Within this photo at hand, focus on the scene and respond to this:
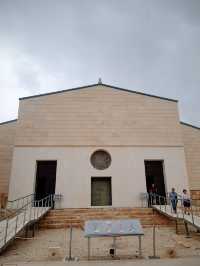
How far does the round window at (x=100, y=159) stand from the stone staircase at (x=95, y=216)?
3378 millimetres

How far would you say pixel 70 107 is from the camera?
15727 mm

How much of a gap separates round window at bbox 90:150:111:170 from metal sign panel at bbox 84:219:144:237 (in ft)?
27.5

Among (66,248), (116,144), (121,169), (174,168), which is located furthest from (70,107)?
(66,248)

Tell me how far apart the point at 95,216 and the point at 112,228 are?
5.51 metres

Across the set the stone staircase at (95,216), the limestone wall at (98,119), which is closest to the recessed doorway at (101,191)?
the limestone wall at (98,119)

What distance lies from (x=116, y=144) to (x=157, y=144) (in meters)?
2.58

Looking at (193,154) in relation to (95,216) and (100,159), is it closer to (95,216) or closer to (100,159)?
(100,159)

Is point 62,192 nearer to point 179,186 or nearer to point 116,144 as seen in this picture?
point 116,144

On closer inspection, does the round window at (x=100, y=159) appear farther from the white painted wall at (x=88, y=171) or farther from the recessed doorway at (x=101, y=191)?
the recessed doorway at (x=101, y=191)

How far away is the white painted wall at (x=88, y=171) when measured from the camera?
13758 millimetres

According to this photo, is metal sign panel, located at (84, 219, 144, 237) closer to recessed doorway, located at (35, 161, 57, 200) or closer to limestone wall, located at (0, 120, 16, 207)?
recessed doorway, located at (35, 161, 57, 200)

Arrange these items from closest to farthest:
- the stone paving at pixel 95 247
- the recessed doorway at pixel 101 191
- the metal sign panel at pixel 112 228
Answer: the metal sign panel at pixel 112 228
the stone paving at pixel 95 247
the recessed doorway at pixel 101 191

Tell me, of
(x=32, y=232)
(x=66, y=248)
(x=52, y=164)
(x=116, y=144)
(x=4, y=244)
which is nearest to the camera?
(x=4, y=244)

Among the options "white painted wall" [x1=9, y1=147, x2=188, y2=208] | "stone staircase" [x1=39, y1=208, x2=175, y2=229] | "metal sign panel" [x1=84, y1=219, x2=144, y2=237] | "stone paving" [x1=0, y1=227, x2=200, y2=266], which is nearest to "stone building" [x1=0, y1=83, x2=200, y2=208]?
"white painted wall" [x1=9, y1=147, x2=188, y2=208]
